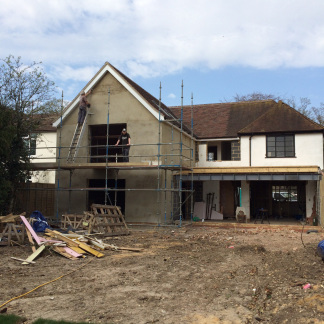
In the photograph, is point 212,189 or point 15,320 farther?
point 212,189

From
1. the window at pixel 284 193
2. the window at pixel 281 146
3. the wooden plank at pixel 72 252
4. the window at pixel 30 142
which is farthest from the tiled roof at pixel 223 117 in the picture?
the wooden plank at pixel 72 252

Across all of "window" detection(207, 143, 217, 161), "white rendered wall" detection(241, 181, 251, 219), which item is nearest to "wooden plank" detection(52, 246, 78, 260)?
"white rendered wall" detection(241, 181, 251, 219)

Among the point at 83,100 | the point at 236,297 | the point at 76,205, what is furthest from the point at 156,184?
the point at 236,297

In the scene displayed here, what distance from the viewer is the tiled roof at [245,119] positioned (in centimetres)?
2050

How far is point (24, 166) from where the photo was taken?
1611cm

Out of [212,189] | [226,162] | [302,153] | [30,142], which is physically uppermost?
[30,142]

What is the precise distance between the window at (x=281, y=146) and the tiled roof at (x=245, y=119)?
0.50 m

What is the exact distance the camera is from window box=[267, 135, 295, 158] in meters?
20.3

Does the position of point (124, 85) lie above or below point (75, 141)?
above

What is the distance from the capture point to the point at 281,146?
2047 cm

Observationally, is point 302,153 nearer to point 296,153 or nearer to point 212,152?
point 296,153

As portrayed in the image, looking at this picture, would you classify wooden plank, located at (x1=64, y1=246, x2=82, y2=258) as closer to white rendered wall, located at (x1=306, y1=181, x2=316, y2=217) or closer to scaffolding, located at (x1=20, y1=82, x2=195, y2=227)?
scaffolding, located at (x1=20, y1=82, x2=195, y2=227)

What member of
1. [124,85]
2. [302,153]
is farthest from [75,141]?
[302,153]

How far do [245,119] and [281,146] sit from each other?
12.2 ft
